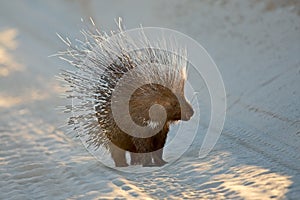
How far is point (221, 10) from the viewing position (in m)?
9.15

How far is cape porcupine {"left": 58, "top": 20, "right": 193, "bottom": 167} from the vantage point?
387 cm

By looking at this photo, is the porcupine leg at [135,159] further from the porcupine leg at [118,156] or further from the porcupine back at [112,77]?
the porcupine back at [112,77]

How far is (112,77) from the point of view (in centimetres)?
386

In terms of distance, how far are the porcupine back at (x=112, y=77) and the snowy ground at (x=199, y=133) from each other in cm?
39

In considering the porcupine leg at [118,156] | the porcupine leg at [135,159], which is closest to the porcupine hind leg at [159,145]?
the porcupine leg at [135,159]

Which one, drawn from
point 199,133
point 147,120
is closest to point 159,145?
point 147,120

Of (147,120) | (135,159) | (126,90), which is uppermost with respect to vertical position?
(126,90)

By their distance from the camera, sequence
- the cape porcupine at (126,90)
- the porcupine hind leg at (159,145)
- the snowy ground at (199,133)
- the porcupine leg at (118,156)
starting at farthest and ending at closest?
the porcupine leg at (118,156)
the porcupine hind leg at (159,145)
the cape porcupine at (126,90)
the snowy ground at (199,133)

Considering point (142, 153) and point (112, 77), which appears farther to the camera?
point (142, 153)

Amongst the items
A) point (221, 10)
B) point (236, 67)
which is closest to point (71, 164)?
point (236, 67)

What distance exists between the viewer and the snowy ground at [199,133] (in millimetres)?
3674

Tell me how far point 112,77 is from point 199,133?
61.9 inches

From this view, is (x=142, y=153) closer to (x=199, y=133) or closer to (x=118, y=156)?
(x=118, y=156)

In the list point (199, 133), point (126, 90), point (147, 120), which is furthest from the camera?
point (199, 133)
